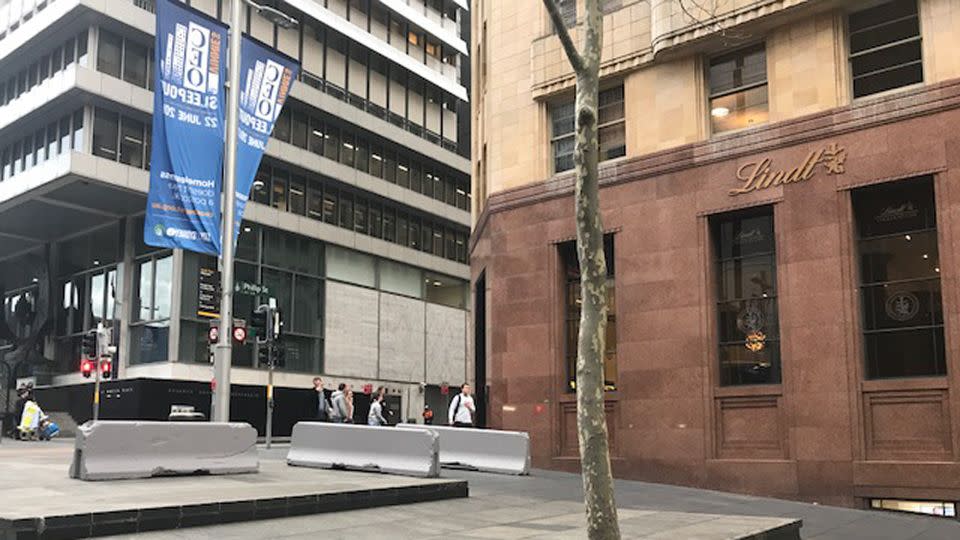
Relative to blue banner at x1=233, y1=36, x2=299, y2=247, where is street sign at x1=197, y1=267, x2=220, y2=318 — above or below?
below

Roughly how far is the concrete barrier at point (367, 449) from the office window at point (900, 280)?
7.76m

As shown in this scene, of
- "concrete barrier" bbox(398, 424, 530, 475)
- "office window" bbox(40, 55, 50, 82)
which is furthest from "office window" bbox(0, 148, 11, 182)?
"concrete barrier" bbox(398, 424, 530, 475)

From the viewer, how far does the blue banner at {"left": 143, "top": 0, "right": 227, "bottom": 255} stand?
17578 millimetres

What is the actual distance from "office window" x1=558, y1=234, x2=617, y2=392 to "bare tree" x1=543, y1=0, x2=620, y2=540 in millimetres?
11432

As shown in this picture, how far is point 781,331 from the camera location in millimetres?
16719

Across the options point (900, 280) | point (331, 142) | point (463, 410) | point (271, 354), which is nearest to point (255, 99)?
point (463, 410)

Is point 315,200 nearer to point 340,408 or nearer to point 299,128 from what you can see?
point 299,128

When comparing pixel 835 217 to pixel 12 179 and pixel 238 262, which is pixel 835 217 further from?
pixel 12 179

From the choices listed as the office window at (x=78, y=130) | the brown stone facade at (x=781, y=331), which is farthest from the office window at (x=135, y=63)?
the brown stone facade at (x=781, y=331)

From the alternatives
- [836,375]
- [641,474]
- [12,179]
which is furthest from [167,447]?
[12,179]

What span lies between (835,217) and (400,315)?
109ft

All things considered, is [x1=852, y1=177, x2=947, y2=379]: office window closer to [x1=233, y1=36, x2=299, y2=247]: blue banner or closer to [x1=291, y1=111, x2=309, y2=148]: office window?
[x1=233, y1=36, x2=299, y2=247]: blue banner

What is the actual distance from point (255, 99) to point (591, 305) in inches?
552

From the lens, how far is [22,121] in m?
38.6
